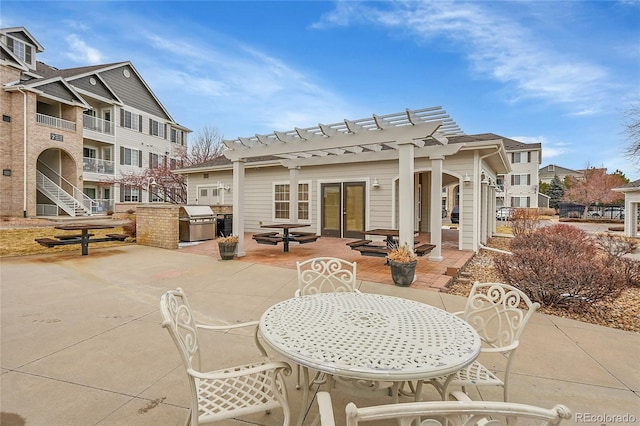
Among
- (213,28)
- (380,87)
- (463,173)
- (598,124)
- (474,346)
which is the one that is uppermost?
(213,28)

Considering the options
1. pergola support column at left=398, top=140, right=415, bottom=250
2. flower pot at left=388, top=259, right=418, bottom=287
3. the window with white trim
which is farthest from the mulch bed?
the window with white trim

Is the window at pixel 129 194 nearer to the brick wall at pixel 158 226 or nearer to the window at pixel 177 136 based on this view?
the window at pixel 177 136

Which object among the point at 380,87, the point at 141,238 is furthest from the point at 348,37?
the point at 141,238

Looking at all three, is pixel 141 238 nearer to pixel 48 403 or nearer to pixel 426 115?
pixel 48 403

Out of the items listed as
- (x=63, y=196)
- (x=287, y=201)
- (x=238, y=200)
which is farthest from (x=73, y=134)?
(x=238, y=200)

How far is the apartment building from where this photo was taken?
16625mm

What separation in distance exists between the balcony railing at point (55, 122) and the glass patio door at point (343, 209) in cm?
1779

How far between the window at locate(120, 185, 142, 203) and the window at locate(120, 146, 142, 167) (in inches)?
74.7

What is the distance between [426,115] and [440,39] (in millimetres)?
7036

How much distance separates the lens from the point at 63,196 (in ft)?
61.5

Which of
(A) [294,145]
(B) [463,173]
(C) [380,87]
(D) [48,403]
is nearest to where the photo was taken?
(D) [48,403]

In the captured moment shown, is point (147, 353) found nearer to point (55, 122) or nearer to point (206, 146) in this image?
point (55, 122)

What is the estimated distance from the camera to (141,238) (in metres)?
9.77

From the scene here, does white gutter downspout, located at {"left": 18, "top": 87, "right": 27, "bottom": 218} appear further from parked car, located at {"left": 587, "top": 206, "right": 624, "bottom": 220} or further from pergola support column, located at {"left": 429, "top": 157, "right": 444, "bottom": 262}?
parked car, located at {"left": 587, "top": 206, "right": 624, "bottom": 220}
